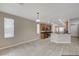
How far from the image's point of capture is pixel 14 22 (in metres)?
9.48

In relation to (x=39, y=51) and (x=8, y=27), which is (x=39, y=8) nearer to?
(x=39, y=51)

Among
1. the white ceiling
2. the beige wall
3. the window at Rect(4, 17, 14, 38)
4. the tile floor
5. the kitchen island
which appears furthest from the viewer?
the kitchen island

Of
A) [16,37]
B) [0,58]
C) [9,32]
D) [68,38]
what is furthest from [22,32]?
[0,58]

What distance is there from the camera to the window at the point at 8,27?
8.28 meters

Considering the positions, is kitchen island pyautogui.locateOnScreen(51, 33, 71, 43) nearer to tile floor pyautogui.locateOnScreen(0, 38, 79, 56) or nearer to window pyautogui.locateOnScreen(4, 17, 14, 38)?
tile floor pyautogui.locateOnScreen(0, 38, 79, 56)

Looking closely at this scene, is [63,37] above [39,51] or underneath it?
above

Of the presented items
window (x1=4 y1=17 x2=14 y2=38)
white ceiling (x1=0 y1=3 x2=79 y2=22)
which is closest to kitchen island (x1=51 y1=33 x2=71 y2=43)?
white ceiling (x1=0 y1=3 x2=79 y2=22)

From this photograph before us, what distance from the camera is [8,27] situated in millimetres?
8672

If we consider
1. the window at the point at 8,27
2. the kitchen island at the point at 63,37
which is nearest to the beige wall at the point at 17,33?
the window at the point at 8,27

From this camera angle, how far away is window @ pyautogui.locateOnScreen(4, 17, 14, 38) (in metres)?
8.28

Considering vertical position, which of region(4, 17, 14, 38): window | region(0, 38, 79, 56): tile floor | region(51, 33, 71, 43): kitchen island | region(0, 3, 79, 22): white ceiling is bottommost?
region(0, 38, 79, 56): tile floor

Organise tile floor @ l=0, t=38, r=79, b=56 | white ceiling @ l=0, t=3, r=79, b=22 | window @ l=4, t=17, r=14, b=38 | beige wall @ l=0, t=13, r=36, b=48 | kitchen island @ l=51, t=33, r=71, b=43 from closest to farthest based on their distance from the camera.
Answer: white ceiling @ l=0, t=3, r=79, b=22 < tile floor @ l=0, t=38, r=79, b=56 < beige wall @ l=0, t=13, r=36, b=48 < window @ l=4, t=17, r=14, b=38 < kitchen island @ l=51, t=33, r=71, b=43

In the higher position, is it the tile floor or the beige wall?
the beige wall

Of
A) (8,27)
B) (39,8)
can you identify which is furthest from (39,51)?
(8,27)
